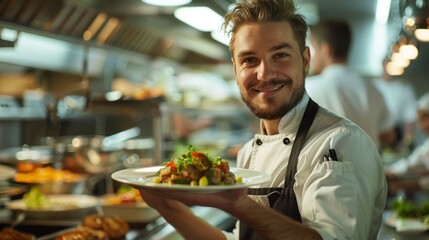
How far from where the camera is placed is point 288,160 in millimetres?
2025

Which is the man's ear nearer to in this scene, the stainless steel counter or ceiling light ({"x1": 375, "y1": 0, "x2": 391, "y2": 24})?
the stainless steel counter

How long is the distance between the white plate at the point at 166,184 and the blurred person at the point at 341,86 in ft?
6.72

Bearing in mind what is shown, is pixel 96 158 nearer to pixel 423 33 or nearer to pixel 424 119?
pixel 423 33

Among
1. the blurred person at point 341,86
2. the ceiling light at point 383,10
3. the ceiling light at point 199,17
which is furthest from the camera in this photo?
the ceiling light at point 383,10

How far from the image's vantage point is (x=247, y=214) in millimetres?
1703

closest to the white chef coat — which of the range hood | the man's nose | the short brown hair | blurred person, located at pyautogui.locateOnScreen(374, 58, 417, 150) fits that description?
the range hood

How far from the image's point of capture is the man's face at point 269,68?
1.95m

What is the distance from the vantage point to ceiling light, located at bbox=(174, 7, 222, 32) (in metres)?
3.37

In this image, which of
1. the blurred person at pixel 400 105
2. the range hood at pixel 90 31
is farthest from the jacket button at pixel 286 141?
the blurred person at pixel 400 105

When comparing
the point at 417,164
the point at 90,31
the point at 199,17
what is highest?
the point at 90,31

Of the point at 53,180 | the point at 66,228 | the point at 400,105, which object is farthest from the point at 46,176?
the point at 400,105

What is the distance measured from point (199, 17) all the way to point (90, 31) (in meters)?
1.60

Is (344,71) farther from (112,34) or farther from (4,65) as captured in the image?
(4,65)

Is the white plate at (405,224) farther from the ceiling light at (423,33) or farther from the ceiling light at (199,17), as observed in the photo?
the ceiling light at (199,17)
